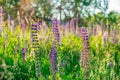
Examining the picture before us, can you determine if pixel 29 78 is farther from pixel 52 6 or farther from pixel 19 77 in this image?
pixel 52 6

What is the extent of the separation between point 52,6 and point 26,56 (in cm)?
2113

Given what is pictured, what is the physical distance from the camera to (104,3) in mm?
8914

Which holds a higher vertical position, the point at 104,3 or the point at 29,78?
the point at 104,3

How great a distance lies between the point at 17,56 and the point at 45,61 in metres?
0.41

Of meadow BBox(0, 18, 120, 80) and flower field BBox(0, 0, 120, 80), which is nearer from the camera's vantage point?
flower field BBox(0, 0, 120, 80)

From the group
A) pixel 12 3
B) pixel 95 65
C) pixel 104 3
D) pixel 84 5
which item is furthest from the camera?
pixel 84 5

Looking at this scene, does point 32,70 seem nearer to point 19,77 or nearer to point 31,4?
point 19,77

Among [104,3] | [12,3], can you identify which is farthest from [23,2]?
[104,3]

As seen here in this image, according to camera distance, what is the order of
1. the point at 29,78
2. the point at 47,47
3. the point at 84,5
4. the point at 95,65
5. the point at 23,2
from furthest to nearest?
the point at 84,5
the point at 23,2
the point at 47,47
the point at 95,65
the point at 29,78

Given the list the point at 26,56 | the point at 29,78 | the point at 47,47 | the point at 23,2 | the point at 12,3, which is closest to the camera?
the point at 29,78

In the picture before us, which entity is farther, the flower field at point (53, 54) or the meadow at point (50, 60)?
the meadow at point (50, 60)

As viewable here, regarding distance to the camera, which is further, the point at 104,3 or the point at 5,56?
the point at 104,3

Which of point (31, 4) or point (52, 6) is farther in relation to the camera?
point (52, 6)

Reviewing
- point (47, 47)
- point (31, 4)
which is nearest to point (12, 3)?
point (31, 4)
